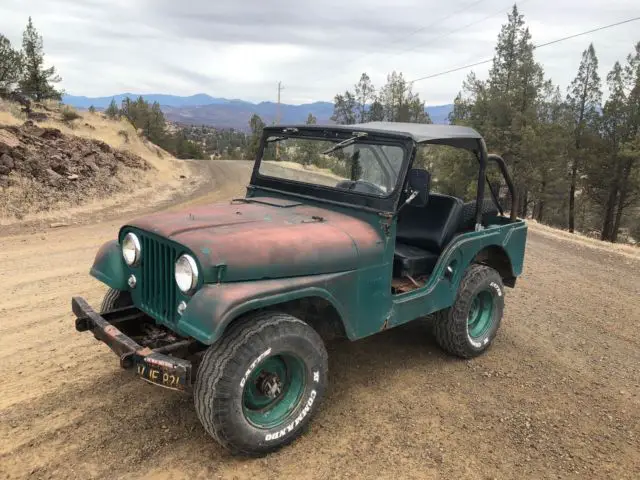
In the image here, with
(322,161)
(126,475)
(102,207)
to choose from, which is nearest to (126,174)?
(102,207)

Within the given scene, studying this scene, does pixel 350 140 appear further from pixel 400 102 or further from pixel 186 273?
pixel 400 102

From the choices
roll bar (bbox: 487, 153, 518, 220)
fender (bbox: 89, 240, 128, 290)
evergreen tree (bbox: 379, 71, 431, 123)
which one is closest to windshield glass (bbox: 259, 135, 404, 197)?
roll bar (bbox: 487, 153, 518, 220)

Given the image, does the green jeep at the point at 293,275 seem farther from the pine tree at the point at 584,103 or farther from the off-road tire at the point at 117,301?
the pine tree at the point at 584,103

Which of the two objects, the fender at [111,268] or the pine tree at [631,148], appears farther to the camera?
the pine tree at [631,148]

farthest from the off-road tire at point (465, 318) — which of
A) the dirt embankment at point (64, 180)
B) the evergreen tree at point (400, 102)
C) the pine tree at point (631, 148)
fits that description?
the evergreen tree at point (400, 102)

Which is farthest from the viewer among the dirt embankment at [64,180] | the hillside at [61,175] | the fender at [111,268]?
the hillside at [61,175]

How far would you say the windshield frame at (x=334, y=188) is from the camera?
4035 millimetres

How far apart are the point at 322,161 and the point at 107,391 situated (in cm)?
259

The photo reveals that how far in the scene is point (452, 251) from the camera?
4.48m

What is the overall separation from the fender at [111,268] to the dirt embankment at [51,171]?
900 centimetres

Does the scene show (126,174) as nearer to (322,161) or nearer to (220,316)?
(322,161)

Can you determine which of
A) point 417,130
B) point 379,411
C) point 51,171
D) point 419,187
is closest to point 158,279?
point 379,411

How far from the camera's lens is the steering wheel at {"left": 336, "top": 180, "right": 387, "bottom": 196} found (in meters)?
4.15

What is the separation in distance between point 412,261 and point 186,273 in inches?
88.9
